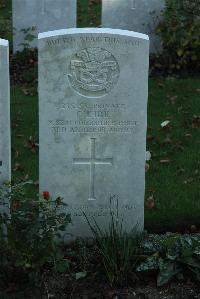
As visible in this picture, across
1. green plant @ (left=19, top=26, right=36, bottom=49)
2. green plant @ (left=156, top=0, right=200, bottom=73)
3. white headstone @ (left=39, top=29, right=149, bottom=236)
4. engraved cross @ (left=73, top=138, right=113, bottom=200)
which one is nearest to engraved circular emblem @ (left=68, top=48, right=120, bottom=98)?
white headstone @ (left=39, top=29, right=149, bottom=236)

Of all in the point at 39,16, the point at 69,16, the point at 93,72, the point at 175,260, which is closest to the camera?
the point at 175,260

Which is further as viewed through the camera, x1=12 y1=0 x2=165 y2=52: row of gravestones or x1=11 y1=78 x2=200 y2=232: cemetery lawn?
x1=12 y1=0 x2=165 y2=52: row of gravestones

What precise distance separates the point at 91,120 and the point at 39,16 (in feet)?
18.3

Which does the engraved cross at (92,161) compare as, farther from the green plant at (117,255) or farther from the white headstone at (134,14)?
the white headstone at (134,14)

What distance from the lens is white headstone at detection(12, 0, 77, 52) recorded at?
35.3 feet

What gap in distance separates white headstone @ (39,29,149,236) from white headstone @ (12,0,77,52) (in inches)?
207

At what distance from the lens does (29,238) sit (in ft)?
16.5

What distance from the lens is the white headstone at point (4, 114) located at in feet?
17.6

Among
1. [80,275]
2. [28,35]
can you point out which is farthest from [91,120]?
[28,35]

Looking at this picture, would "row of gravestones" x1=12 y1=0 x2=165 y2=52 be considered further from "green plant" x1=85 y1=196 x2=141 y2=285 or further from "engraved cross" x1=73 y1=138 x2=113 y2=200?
"green plant" x1=85 y1=196 x2=141 y2=285

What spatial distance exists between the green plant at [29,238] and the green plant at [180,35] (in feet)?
17.7

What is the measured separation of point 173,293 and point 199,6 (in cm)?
582

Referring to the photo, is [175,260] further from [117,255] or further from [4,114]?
[4,114]

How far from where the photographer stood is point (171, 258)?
5.32m
